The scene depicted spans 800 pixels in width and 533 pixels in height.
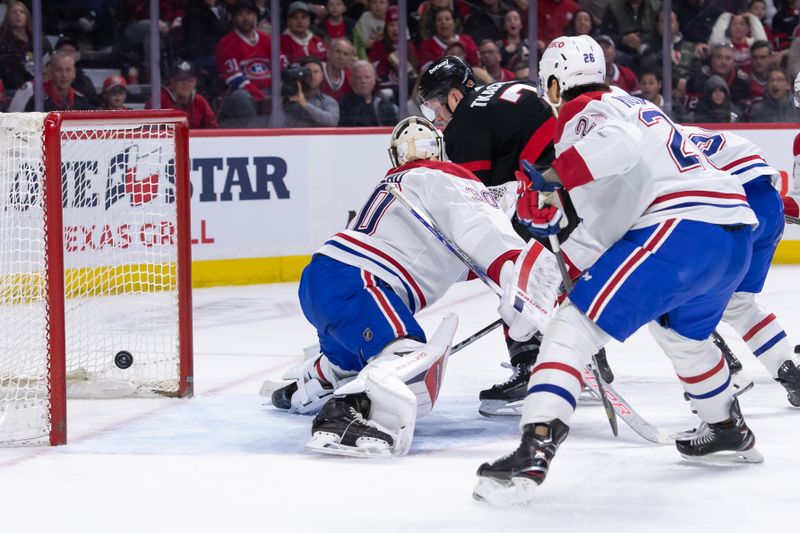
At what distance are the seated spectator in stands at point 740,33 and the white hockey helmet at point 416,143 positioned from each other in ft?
16.3

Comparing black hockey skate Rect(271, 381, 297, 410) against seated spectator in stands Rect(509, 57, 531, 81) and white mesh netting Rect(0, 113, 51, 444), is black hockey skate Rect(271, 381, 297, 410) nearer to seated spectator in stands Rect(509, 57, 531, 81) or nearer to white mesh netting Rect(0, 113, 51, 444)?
white mesh netting Rect(0, 113, 51, 444)

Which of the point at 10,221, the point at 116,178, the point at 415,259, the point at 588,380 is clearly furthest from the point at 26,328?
the point at 588,380

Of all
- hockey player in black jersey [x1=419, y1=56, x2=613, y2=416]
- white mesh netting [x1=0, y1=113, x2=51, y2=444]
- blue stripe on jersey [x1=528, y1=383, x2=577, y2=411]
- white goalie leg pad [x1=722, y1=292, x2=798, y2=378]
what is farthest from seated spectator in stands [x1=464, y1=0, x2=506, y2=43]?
blue stripe on jersey [x1=528, y1=383, x2=577, y2=411]

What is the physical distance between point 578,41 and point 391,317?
833 millimetres

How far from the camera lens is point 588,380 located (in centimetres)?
327

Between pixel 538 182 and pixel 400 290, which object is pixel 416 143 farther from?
Answer: pixel 538 182

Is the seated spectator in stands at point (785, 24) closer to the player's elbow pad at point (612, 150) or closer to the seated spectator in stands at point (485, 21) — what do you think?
the seated spectator in stands at point (485, 21)

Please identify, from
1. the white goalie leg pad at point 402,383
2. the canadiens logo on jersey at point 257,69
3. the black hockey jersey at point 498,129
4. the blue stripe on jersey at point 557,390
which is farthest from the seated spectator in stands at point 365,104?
the blue stripe on jersey at point 557,390

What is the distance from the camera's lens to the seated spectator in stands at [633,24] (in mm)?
7660

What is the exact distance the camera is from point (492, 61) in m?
7.62

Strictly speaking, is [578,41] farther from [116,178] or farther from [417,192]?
[116,178]

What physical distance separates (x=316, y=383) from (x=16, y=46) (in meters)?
3.47

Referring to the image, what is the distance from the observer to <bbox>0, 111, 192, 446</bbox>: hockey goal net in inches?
127

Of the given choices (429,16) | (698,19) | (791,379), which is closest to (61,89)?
(429,16)
